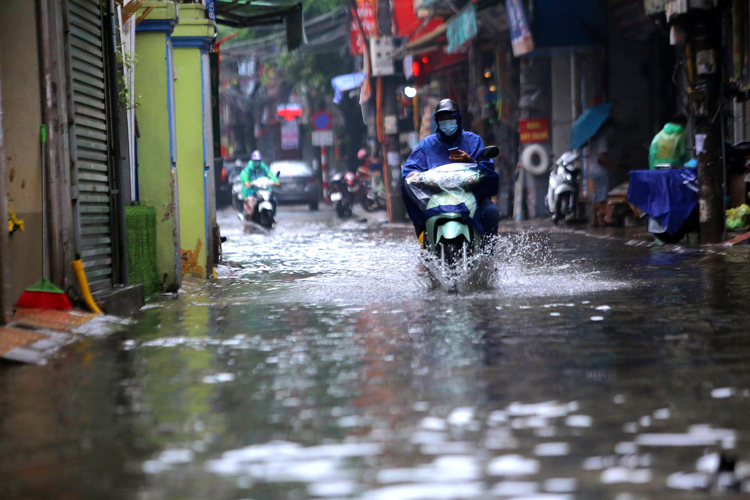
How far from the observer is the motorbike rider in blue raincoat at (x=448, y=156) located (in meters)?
9.67

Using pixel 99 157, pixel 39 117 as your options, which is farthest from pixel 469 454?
pixel 99 157

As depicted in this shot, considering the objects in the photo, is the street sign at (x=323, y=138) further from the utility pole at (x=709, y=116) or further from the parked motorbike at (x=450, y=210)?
the parked motorbike at (x=450, y=210)

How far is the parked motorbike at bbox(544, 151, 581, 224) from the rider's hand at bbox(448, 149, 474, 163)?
461 inches

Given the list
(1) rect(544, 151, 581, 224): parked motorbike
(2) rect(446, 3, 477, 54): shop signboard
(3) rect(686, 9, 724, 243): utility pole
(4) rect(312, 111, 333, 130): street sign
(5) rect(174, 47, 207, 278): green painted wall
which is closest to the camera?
(5) rect(174, 47, 207, 278): green painted wall

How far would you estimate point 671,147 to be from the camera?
15.8 m

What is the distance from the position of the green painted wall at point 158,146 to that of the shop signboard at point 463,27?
13.3m

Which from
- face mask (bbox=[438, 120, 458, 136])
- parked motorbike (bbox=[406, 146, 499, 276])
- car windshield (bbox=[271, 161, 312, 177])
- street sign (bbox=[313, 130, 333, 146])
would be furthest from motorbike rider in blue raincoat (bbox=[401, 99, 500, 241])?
street sign (bbox=[313, 130, 333, 146])

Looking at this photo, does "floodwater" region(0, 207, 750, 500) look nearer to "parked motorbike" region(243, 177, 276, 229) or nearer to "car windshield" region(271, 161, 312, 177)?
"parked motorbike" region(243, 177, 276, 229)

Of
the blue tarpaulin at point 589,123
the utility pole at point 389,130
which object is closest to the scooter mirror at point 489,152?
the blue tarpaulin at point 589,123

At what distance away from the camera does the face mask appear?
970cm

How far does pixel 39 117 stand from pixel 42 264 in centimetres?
98

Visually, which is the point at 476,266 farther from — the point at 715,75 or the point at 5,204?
the point at 715,75

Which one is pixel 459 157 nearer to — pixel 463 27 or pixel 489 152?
pixel 489 152

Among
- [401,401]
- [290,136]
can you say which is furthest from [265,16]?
[290,136]
